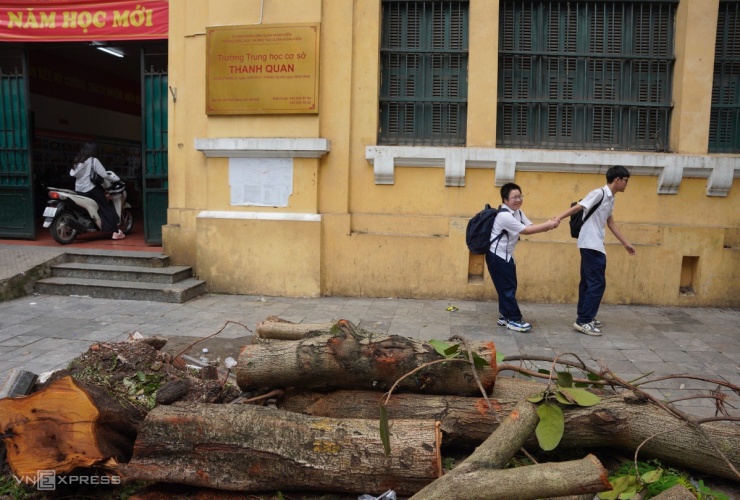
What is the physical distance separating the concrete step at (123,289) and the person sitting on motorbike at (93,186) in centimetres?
201

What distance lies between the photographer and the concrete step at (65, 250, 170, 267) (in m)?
8.14

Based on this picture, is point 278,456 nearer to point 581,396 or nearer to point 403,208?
point 581,396

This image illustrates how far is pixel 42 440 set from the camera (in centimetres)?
308

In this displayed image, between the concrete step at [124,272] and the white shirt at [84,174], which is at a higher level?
the white shirt at [84,174]

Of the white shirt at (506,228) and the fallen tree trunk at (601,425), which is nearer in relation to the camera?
the fallen tree trunk at (601,425)

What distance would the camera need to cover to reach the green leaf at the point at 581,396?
330 centimetres

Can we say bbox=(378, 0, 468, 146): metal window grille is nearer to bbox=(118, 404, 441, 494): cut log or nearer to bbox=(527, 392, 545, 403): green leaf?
bbox=(527, 392, 545, 403): green leaf

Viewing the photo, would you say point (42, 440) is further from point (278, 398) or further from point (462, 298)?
point (462, 298)

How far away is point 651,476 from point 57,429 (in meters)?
3.07

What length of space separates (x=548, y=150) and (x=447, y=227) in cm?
161

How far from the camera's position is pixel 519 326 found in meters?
6.29

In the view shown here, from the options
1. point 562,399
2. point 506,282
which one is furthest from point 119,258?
point 562,399

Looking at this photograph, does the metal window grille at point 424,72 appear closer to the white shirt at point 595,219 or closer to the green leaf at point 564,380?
the white shirt at point 595,219

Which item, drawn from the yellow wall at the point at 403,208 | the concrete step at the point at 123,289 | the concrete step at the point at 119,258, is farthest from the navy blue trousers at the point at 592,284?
the concrete step at the point at 119,258
